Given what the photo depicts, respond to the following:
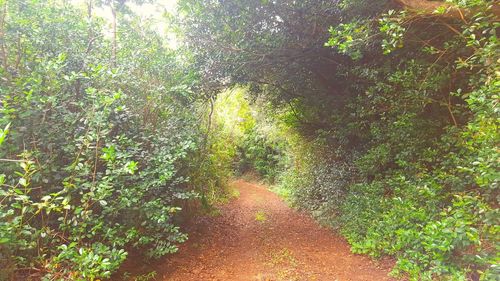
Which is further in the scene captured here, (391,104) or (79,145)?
(391,104)

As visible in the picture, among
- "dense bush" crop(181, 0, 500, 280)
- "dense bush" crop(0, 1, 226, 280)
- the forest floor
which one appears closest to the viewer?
"dense bush" crop(0, 1, 226, 280)

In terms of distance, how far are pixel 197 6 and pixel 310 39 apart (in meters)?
3.08

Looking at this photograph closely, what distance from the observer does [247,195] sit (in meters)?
13.3

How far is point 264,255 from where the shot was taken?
6.41m

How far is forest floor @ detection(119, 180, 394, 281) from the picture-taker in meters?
5.40

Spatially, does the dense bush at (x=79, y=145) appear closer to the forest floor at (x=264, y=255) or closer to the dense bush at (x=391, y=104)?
the forest floor at (x=264, y=255)

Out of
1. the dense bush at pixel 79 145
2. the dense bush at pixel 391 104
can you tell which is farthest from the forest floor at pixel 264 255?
the dense bush at pixel 79 145

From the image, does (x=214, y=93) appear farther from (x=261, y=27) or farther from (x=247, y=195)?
(x=247, y=195)

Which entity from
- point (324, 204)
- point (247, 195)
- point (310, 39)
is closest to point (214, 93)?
point (310, 39)

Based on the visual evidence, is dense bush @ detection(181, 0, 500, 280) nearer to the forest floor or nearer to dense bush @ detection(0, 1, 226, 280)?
the forest floor

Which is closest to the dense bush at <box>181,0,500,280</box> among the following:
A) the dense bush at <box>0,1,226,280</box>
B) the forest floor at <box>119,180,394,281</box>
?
the forest floor at <box>119,180,394,281</box>

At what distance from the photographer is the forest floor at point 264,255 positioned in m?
5.40

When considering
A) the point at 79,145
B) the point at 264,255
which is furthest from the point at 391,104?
the point at 79,145

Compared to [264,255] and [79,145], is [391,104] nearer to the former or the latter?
[264,255]
